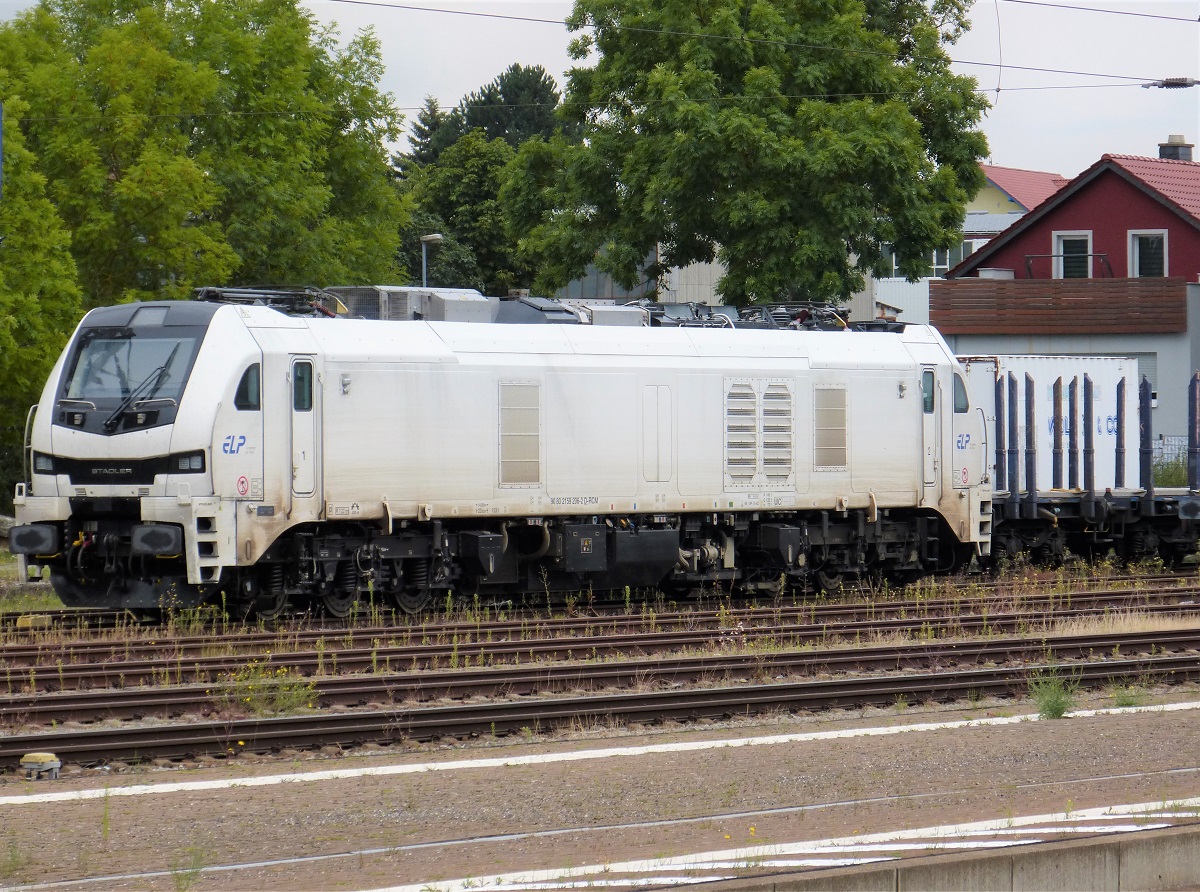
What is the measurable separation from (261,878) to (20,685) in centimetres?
680

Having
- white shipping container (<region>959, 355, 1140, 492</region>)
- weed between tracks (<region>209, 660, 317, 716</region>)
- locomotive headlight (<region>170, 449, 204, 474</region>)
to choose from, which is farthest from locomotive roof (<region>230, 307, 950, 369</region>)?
weed between tracks (<region>209, 660, 317, 716</region>)

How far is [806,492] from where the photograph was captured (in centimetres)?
2006

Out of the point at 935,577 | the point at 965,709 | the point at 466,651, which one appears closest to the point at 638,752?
the point at 965,709

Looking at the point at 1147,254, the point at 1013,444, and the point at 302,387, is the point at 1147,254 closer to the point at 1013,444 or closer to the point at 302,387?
the point at 1013,444

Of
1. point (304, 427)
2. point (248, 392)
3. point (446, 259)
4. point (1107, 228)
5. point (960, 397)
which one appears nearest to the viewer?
point (248, 392)

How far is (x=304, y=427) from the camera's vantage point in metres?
16.7

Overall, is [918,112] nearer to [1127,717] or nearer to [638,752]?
[1127,717]

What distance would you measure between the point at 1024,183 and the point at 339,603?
57827mm

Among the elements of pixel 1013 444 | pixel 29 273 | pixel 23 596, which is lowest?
pixel 23 596

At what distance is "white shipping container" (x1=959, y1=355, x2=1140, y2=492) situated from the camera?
24500 millimetres

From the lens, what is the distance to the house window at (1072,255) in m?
41.6

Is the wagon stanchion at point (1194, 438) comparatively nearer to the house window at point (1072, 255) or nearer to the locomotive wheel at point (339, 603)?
the locomotive wheel at point (339, 603)

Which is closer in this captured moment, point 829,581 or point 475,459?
point 475,459

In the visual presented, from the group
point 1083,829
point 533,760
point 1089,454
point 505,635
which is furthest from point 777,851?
point 1089,454
